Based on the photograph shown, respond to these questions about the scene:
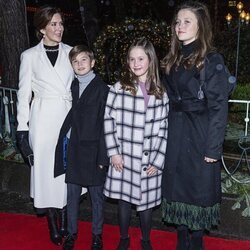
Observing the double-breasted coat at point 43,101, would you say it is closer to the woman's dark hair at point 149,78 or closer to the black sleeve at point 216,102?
the woman's dark hair at point 149,78

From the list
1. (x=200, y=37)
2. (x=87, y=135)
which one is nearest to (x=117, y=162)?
(x=87, y=135)

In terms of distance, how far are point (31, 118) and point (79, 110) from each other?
0.49 meters

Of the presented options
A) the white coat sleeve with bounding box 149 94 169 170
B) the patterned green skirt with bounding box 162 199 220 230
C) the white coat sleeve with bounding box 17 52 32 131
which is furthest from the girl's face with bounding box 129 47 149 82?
the patterned green skirt with bounding box 162 199 220 230

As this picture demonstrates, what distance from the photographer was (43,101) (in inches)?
151

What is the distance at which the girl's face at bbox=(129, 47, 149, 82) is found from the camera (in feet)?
11.5

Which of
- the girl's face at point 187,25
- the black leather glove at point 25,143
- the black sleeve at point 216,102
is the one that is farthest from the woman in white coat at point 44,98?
the black sleeve at point 216,102

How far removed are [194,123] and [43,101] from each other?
1324mm

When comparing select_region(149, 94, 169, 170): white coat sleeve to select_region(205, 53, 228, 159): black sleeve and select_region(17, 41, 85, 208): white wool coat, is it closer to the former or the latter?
select_region(205, 53, 228, 159): black sleeve

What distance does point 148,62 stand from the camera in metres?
3.54

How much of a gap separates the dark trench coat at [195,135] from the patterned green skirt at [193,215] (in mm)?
47

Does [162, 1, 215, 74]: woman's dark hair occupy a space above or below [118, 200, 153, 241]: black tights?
above

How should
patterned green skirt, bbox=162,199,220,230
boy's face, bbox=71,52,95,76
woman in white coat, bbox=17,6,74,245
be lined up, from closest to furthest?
1. patterned green skirt, bbox=162,199,220,230
2. boy's face, bbox=71,52,95,76
3. woman in white coat, bbox=17,6,74,245

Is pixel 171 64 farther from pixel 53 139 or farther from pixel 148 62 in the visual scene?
pixel 53 139

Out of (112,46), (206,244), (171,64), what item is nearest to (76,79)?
(171,64)
